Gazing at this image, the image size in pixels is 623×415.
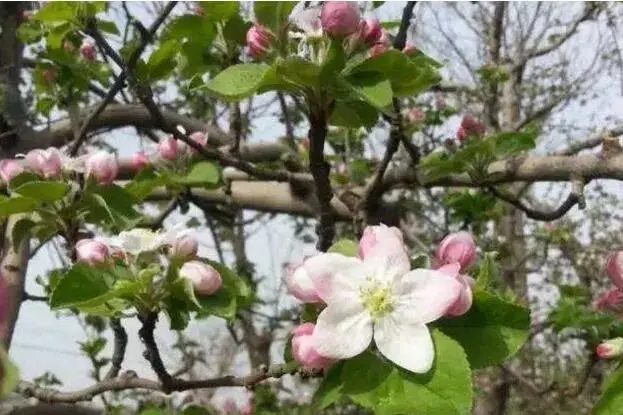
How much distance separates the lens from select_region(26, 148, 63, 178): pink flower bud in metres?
1.24

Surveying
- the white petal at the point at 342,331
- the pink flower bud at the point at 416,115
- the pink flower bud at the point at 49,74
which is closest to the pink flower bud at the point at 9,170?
the white petal at the point at 342,331

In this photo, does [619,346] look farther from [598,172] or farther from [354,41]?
[598,172]

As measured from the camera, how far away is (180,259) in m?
0.99

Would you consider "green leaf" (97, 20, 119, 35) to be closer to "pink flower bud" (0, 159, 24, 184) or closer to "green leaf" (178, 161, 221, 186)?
"green leaf" (178, 161, 221, 186)

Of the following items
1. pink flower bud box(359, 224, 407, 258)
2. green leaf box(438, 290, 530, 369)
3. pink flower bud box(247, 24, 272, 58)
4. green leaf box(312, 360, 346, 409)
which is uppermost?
pink flower bud box(247, 24, 272, 58)

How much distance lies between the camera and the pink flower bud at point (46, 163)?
4.06 ft

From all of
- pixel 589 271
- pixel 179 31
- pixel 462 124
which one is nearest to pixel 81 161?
pixel 179 31

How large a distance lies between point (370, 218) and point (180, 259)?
896 millimetres

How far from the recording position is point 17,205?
115cm

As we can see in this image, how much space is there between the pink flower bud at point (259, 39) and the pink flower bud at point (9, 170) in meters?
0.35

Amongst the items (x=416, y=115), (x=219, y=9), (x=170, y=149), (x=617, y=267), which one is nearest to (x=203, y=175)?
(x=170, y=149)

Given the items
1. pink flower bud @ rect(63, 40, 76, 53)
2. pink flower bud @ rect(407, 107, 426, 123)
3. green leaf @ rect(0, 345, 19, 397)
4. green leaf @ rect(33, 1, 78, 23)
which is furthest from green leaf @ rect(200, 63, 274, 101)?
pink flower bud @ rect(407, 107, 426, 123)

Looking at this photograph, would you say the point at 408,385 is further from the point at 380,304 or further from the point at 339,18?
the point at 339,18

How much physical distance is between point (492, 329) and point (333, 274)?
0.46 ft
